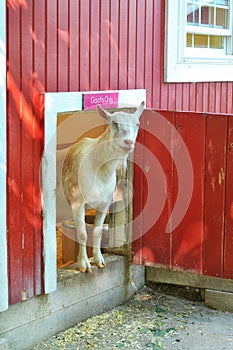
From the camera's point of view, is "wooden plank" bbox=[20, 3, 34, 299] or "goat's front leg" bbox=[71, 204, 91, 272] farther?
"goat's front leg" bbox=[71, 204, 91, 272]

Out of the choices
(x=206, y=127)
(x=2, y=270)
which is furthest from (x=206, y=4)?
(x=2, y=270)

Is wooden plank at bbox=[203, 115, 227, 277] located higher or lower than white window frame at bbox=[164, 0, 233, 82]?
lower

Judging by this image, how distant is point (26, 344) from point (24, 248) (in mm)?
748

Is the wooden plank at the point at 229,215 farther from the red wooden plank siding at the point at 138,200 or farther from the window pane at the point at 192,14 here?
the window pane at the point at 192,14

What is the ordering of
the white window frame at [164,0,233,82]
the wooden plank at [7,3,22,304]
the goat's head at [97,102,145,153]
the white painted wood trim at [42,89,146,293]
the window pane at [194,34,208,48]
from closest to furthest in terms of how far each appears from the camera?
the wooden plank at [7,3,22,304] → the white painted wood trim at [42,89,146,293] → the goat's head at [97,102,145,153] → the white window frame at [164,0,233,82] → the window pane at [194,34,208,48]

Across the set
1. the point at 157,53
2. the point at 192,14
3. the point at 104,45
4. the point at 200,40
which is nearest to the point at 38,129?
the point at 104,45

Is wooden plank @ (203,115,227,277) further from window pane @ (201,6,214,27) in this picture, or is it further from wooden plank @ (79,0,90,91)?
window pane @ (201,6,214,27)

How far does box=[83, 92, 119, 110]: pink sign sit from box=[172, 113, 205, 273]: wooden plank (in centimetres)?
56

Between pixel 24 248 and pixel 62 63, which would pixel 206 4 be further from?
pixel 24 248

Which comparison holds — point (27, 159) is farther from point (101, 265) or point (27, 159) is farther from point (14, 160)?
point (101, 265)

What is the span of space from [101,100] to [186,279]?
1.89 metres

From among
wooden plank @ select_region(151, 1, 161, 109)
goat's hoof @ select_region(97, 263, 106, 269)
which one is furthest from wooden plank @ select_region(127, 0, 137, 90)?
goat's hoof @ select_region(97, 263, 106, 269)

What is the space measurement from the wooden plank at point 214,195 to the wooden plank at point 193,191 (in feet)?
0.16

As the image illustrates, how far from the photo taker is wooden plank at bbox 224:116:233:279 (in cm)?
591
